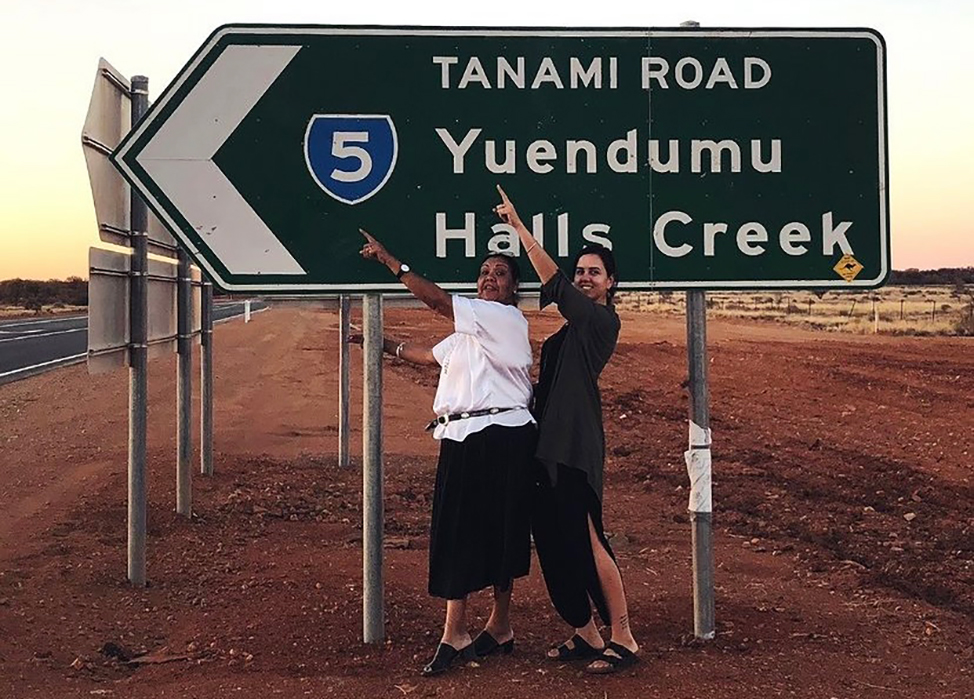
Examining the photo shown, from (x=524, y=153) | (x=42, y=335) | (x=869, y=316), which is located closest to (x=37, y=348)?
(x=42, y=335)

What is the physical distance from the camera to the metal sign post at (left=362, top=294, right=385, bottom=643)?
426cm

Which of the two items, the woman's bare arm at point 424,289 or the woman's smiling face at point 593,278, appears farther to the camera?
the woman's smiling face at point 593,278

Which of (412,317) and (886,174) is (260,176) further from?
(412,317)

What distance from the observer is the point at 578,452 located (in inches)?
152

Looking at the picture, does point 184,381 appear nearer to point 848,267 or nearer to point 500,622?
point 500,622

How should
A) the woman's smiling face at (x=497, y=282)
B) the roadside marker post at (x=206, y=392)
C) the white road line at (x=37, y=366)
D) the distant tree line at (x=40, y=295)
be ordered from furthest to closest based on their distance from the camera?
the distant tree line at (x=40, y=295)
the white road line at (x=37, y=366)
the roadside marker post at (x=206, y=392)
the woman's smiling face at (x=497, y=282)

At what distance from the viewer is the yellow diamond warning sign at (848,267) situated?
4.31m

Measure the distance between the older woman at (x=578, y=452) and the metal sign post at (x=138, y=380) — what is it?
2394 millimetres

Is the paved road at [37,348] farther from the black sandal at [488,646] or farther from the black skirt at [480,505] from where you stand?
the black skirt at [480,505]

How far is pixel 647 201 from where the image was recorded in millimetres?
4289

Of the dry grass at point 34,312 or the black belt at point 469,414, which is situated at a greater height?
the dry grass at point 34,312

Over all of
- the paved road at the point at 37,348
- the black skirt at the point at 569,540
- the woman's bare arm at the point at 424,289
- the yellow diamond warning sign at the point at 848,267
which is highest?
the yellow diamond warning sign at the point at 848,267

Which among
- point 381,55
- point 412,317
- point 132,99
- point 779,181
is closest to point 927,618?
point 779,181

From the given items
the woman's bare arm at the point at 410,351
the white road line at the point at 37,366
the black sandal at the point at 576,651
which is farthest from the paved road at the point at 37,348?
the black sandal at the point at 576,651
